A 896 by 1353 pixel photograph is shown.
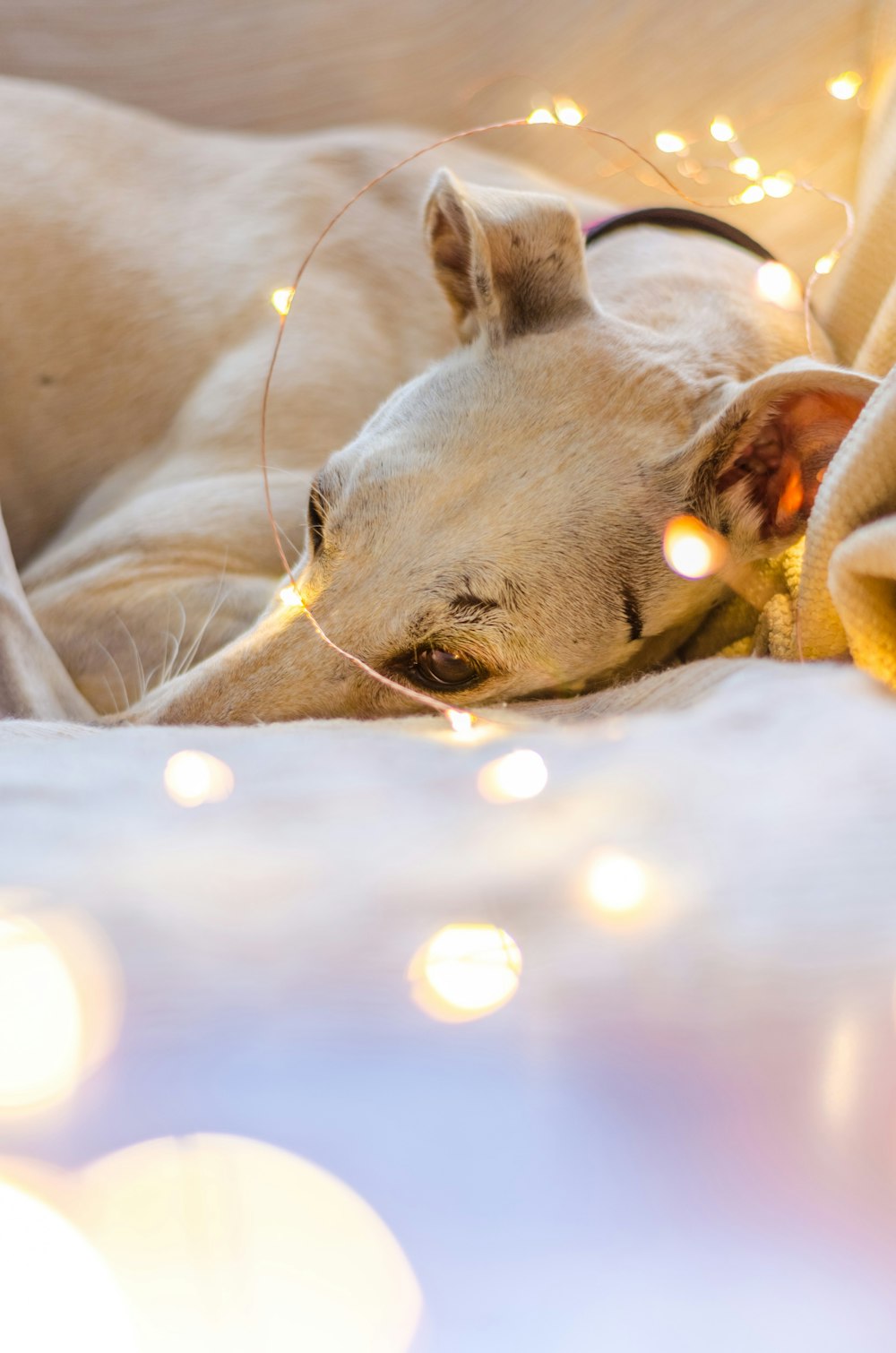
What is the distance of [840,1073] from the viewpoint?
1.61ft

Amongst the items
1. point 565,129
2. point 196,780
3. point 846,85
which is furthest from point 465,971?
point 565,129

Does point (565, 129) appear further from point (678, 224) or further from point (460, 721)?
point (460, 721)

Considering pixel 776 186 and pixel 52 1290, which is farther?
pixel 776 186

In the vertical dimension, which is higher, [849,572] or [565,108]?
[565,108]

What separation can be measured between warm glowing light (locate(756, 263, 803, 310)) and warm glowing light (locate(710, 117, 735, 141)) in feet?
1.78

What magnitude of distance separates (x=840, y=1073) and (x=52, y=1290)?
0.35 meters

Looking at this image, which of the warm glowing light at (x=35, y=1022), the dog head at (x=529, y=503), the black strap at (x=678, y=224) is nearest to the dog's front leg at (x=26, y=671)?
the dog head at (x=529, y=503)

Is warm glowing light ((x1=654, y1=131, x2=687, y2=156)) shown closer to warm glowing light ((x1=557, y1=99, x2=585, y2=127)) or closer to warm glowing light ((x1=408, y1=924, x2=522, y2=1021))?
warm glowing light ((x1=557, y1=99, x2=585, y2=127))

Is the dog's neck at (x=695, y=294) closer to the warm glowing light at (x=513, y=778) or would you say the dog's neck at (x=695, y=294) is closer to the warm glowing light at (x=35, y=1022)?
the warm glowing light at (x=513, y=778)

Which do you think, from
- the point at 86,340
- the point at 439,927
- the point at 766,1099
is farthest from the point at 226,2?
the point at 766,1099

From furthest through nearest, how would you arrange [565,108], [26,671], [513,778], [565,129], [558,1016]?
[565,129] < [565,108] < [26,671] < [513,778] < [558,1016]

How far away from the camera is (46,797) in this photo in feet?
2.41

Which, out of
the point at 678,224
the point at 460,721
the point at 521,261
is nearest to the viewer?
the point at 460,721

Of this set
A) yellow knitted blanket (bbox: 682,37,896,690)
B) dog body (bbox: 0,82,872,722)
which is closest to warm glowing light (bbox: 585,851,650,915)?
yellow knitted blanket (bbox: 682,37,896,690)
